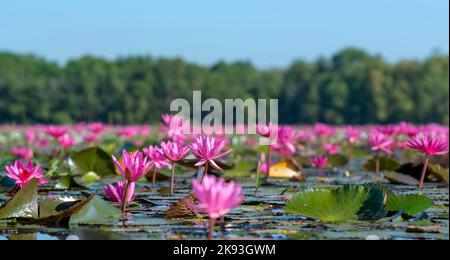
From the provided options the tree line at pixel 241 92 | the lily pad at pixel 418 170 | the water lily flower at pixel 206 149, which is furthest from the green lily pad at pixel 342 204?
the tree line at pixel 241 92

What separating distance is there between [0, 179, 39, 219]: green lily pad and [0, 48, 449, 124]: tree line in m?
49.5

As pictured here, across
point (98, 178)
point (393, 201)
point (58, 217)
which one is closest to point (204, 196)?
point (58, 217)

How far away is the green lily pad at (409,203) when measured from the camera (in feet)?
11.2

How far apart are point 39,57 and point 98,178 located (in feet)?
290

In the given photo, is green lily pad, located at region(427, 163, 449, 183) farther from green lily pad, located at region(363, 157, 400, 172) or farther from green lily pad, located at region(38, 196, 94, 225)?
green lily pad, located at region(38, 196, 94, 225)

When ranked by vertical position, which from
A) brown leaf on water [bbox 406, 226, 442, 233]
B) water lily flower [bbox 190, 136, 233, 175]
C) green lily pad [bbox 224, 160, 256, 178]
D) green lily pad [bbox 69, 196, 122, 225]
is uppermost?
water lily flower [bbox 190, 136, 233, 175]

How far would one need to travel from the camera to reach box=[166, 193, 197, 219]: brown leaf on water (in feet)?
10.9

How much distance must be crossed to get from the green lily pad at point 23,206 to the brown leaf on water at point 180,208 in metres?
0.58

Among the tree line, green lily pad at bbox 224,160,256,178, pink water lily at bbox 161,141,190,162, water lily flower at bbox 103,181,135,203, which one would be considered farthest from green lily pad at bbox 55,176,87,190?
the tree line

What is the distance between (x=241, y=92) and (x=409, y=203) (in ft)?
217

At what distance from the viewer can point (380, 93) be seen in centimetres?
5859

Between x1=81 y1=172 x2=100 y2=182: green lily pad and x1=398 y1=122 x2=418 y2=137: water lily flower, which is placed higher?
x1=398 y1=122 x2=418 y2=137: water lily flower

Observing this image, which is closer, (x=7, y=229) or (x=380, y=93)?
(x=7, y=229)
